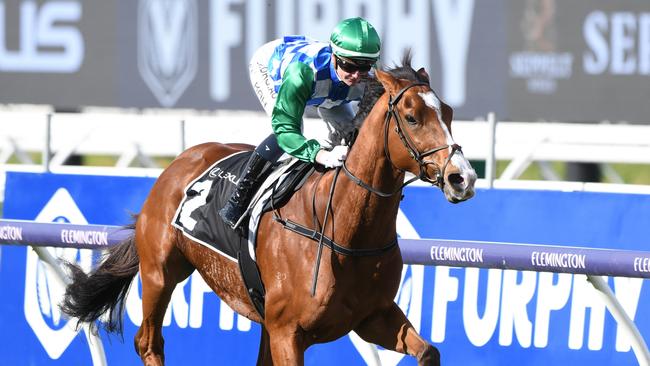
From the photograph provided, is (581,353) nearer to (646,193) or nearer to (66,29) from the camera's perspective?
(646,193)

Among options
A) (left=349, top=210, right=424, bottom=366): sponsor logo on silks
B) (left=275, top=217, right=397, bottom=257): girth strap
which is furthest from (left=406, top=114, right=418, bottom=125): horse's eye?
(left=349, top=210, right=424, bottom=366): sponsor logo on silks

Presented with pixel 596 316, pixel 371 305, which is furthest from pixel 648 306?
pixel 371 305

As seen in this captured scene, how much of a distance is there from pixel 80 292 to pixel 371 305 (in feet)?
6.21

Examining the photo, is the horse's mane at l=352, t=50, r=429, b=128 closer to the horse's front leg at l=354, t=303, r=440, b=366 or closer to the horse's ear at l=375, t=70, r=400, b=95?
the horse's ear at l=375, t=70, r=400, b=95

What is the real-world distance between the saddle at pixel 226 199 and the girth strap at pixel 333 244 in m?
0.16

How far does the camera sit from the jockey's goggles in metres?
4.83

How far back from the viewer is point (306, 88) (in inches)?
193

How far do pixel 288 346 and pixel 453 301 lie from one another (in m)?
1.55

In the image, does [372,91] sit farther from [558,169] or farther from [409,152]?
[558,169]

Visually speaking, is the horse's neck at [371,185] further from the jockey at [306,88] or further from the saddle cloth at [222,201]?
the saddle cloth at [222,201]

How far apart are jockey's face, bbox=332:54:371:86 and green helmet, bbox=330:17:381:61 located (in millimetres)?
54

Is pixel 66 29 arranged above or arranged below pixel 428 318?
above

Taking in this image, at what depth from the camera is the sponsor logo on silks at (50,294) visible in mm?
7023

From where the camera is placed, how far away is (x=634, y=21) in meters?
8.21
